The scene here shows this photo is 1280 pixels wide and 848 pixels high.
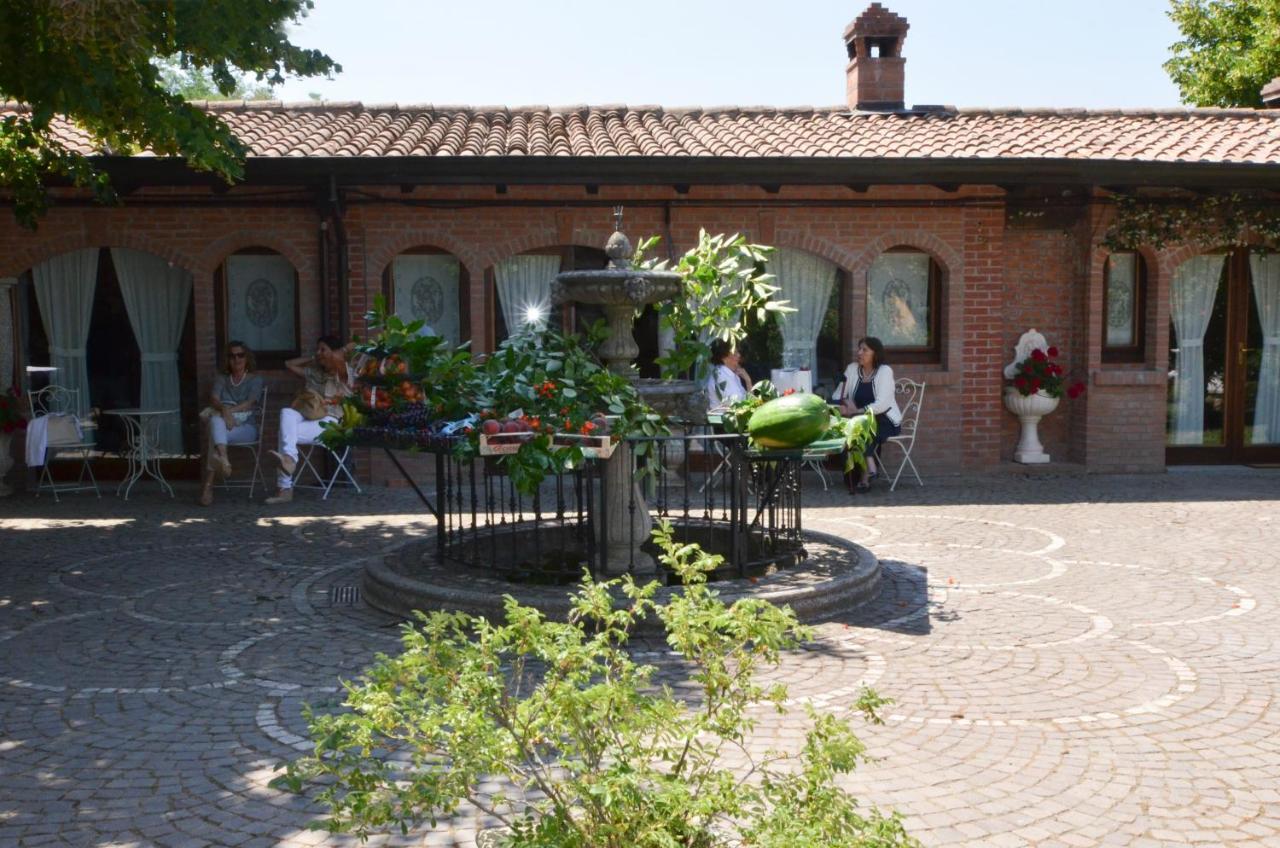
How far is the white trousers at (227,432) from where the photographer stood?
35.1 feet

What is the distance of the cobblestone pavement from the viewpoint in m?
3.75

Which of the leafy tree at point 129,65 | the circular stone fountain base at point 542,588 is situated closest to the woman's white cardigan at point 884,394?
the circular stone fountain base at point 542,588

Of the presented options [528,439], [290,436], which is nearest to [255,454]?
[290,436]

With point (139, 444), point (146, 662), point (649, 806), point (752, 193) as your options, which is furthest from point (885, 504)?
point (649, 806)

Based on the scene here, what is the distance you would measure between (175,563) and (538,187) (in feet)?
18.6

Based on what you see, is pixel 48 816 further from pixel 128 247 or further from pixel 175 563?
pixel 128 247

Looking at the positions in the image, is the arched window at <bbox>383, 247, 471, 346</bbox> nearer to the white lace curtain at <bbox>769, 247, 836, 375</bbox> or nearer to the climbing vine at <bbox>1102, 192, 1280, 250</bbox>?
the white lace curtain at <bbox>769, 247, 836, 375</bbox>

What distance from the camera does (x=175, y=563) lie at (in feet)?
25.7

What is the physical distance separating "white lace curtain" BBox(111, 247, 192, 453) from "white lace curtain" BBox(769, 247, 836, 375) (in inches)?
245

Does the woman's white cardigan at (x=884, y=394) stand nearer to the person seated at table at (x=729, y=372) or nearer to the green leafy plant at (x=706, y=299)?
the person seated at table at (x=729, y=372)

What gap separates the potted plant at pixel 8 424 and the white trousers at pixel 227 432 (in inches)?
70.0

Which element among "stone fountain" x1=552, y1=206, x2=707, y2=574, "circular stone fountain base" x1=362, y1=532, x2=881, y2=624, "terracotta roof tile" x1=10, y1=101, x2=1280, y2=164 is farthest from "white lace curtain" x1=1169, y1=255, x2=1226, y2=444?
"stone fountain" x1=552, y1=206, x2=707, y2=574

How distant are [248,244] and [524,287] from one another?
2796 millimetres

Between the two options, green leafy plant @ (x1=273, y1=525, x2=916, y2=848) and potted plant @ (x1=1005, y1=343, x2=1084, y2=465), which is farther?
potted plant @ (x1=1005, y1=343, x2=1084, y2=465)
